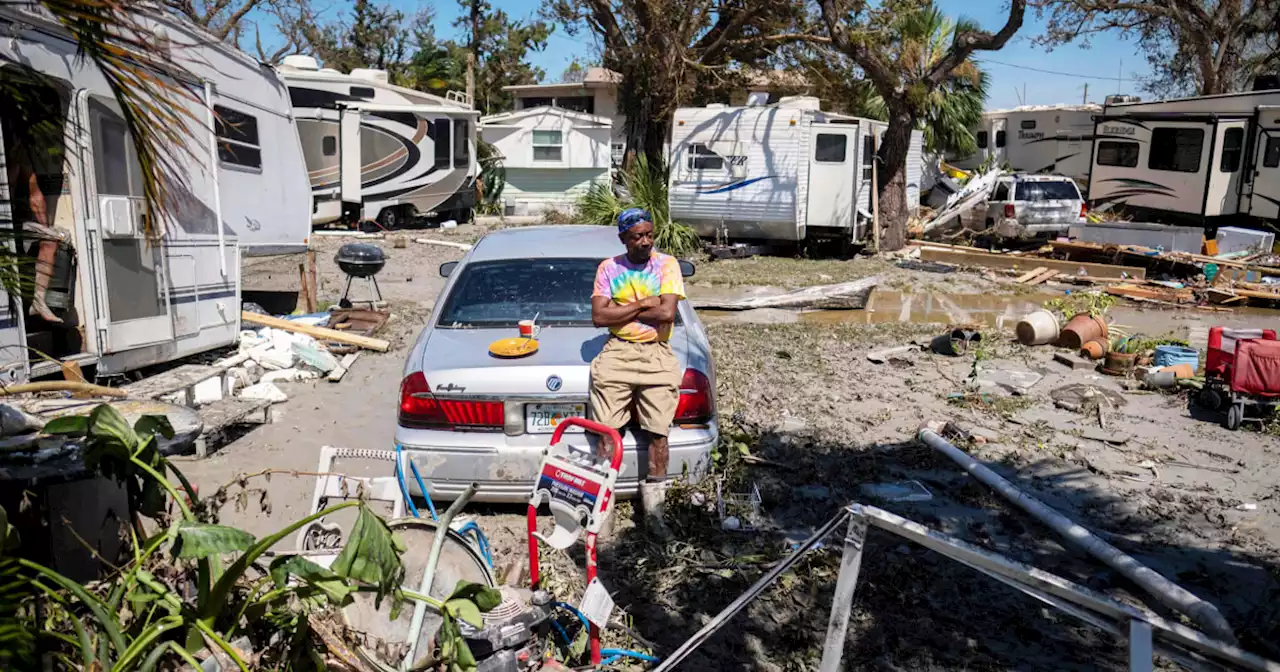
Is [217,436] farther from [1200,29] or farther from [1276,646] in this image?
[1200,29]

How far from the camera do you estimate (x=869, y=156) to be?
1923 centimetres

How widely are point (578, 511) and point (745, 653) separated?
1004 mm

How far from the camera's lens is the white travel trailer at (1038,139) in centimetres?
2792

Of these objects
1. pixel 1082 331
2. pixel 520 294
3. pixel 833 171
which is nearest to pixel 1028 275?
pixel 833 171

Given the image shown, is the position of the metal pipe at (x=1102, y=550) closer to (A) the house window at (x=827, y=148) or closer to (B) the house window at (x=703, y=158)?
(A) the house window at (x=827, y=148)

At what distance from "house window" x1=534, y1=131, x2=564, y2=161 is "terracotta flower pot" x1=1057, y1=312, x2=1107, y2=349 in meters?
16.7

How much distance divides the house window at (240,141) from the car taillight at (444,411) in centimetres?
556

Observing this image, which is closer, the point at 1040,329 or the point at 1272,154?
the point at 1040,329

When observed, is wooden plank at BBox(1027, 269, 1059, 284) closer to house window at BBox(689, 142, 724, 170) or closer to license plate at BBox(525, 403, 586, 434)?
house window at BBox(689, 142, 724, 170)

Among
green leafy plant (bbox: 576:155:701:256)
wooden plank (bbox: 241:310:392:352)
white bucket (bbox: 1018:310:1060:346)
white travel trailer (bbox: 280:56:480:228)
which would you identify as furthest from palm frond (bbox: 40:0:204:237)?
white travel trailer (bbox: 280:56:480:228)

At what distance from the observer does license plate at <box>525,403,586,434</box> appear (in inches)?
185

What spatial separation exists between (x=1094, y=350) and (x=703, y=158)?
405 inches

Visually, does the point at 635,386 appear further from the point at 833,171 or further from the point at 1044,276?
the point at 833,171

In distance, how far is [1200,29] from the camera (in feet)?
83.6
